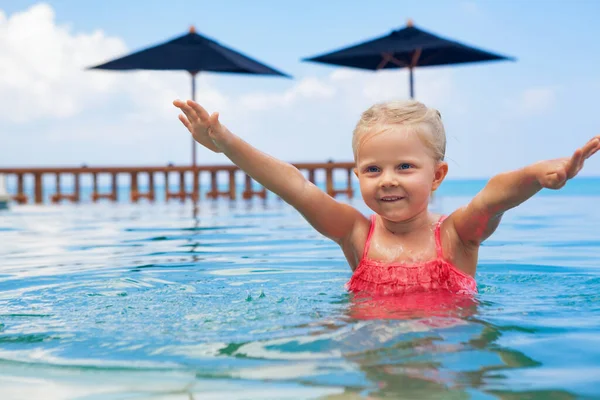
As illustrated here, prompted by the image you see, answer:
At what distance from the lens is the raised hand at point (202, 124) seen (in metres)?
2.77

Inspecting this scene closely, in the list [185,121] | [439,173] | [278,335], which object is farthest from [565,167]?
[185,121]

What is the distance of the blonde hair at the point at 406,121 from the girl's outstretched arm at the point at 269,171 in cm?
26

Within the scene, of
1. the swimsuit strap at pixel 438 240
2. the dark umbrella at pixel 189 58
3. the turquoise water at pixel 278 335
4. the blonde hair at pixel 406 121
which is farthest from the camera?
the dark umbrella at pixel 189 58

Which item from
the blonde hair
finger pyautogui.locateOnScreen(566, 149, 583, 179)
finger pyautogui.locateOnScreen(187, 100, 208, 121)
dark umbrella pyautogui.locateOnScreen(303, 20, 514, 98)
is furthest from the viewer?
dark umbrella pyautogui.locateOnScreen(303, 20, 514, 98)

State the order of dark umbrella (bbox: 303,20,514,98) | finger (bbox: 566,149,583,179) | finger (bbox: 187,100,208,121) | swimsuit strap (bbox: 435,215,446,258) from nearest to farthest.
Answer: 1. finger (bbox: 566,149,583,179)
2. finger (bbox: 187,100,208,121)
3. swimsuit strap (bbox: 435,215,446,258)
4. dark umbrella (bbox: 303,20,514,98)

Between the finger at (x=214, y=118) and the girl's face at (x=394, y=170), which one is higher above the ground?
the finger at (x=214, y=118)

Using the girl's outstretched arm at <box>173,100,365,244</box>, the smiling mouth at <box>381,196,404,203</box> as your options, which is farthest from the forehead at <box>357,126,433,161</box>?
the girl's outstretched arm at <box>173,100,365,244</box>

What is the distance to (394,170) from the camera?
2.84m

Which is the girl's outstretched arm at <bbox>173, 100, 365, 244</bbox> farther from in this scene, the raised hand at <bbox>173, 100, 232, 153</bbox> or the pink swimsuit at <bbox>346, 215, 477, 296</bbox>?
the pink swimsuit at <bbox>346, 215, 477, 296</bbox>

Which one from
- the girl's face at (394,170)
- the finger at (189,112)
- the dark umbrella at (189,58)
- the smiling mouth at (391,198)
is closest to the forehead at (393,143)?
the girl's face at (394,170)

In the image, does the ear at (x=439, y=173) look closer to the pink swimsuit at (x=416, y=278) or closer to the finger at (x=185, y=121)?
the pink swimsuit at (x=416, y=278)

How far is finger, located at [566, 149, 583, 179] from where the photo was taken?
228cm

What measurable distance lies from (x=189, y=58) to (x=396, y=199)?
11.2 metres

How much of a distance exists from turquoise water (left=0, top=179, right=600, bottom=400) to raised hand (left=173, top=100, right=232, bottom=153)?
0.68 m
